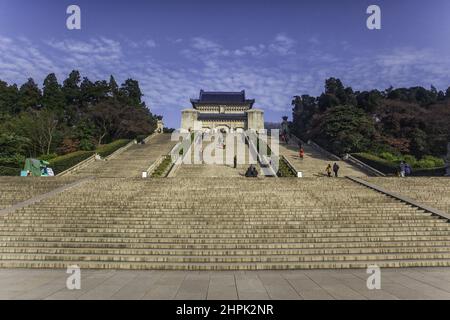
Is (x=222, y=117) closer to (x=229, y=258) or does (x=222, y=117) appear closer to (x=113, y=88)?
(x=113, y=88)

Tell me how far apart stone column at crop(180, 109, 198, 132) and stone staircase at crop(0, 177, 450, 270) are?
4144 cm

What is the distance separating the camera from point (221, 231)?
36.7 ft

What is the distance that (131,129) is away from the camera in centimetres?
4275

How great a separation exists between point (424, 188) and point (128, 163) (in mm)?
21051

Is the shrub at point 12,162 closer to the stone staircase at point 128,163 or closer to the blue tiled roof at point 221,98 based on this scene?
the stone staircase at point 128,163

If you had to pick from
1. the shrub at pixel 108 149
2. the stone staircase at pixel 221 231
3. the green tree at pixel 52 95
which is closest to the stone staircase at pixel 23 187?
the stone staircase at pixel 221 231

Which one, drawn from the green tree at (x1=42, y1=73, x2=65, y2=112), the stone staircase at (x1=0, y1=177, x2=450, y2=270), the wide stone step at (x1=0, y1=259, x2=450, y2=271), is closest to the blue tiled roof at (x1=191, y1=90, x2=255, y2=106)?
the green tree at (x1=42, y1=73, x2=65, y2=112)

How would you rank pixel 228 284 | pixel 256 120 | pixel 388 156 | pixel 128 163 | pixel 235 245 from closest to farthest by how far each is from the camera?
pixel 228 284 < pixel 235 245 < pixel 128 163 < pixel 388 156 < pixel 256 120

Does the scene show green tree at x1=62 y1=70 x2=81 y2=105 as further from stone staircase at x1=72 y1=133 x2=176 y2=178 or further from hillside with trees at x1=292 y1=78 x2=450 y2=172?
hillside with trees at x1=292 y1=78 x2=450 y2=172

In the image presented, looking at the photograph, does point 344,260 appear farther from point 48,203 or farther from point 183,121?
point 183,121

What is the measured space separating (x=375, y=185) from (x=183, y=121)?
4289cm

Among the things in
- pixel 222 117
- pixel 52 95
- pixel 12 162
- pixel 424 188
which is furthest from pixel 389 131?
pixel 52 95

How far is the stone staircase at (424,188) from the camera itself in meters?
14.6

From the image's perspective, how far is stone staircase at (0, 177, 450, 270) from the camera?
9.35 metres
